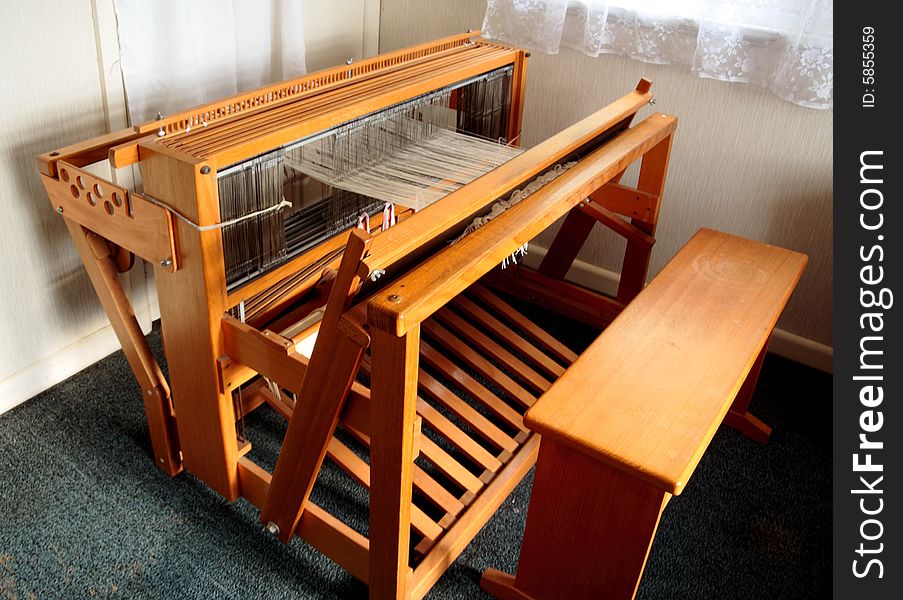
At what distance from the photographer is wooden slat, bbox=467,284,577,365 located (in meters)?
2.31

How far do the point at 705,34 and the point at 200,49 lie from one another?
1.33 m

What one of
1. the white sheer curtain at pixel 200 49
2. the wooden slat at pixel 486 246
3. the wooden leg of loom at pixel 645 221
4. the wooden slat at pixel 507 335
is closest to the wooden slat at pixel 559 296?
the wooden leg of loom at pixel 645 221

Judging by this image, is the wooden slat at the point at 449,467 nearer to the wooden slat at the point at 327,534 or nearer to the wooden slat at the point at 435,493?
the wooden slat at the point at 435,493

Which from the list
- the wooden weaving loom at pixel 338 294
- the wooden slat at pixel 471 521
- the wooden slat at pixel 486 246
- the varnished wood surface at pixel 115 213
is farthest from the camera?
the wooden slat at pixel 471 521

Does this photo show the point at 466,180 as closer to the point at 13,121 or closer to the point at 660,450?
the point at 660,450

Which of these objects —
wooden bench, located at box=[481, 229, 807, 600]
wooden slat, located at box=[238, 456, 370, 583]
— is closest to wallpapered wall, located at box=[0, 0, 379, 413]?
wooden slat, located at box=[238, 456, 370, 583]

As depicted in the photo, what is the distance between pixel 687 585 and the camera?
65.1 inches

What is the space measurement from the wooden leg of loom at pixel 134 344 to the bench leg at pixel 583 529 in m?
0.82

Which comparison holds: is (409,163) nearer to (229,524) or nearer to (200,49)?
(200,49)

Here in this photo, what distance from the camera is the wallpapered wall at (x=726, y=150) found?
2.21m

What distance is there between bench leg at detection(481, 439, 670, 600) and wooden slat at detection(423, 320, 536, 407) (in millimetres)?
594

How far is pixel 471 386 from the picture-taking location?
6.86 ft

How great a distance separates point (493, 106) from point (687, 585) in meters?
1.36

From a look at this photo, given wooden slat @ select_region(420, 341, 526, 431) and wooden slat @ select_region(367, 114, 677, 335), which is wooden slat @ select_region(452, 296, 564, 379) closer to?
wooden slat @ select_region(420, 341, 526, 431)
